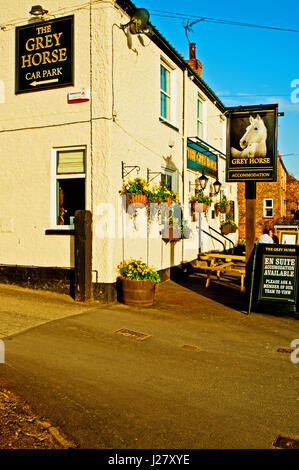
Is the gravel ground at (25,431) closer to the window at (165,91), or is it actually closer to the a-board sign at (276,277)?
the a-board sign at (276,277)

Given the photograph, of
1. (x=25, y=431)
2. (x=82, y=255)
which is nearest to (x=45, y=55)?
(x=82, y=255)

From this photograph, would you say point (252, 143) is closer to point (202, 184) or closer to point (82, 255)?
point (82, 255)

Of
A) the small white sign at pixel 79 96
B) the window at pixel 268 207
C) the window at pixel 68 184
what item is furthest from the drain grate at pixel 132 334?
the window at pixel 268 207

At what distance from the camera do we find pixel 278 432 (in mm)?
3715

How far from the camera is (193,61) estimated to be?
56.1ft

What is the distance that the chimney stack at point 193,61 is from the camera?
1703 centimetres

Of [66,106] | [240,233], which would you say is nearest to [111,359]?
Answer: [66,106]

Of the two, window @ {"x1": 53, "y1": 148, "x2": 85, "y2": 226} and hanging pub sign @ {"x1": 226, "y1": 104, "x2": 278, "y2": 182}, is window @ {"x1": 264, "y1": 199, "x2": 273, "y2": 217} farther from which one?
window @ {"x1": 53, "y1": 148, "x2": 85, "y2": 226}

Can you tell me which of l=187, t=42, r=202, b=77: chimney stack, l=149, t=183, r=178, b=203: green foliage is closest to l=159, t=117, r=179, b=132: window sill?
l=149, t=183, r=178, b=203: green foliage

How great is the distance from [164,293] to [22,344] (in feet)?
15.8

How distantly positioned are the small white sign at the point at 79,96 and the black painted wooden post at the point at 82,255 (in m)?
2.37

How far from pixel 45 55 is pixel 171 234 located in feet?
18.2

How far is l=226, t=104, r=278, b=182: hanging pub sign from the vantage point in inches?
355
